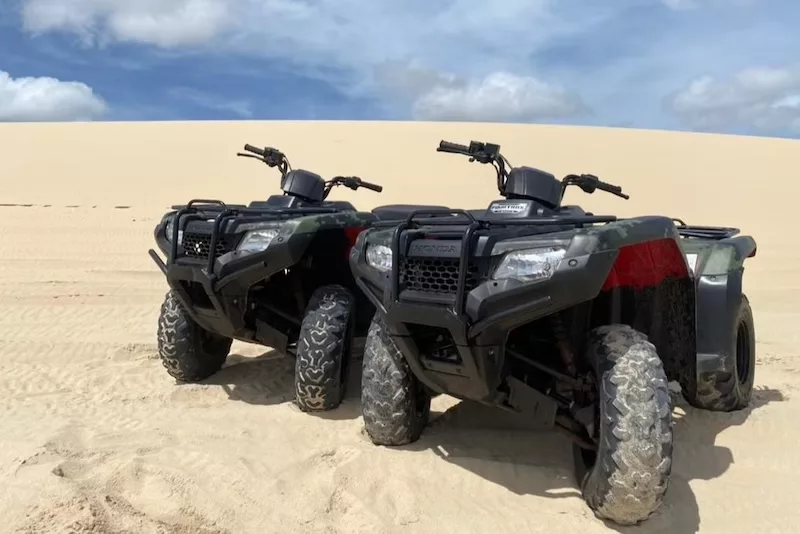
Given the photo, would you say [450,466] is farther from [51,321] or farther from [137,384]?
[51,321]

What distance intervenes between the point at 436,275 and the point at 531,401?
73 centimetres

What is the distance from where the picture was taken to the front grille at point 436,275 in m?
3.30

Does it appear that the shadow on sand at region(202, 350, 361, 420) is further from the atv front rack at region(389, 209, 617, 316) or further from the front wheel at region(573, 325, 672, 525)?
the front wheel at region(573, 325, 672, 525)

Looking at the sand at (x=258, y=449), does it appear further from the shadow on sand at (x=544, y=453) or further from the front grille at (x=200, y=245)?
the front grille at (x=200, y=245)

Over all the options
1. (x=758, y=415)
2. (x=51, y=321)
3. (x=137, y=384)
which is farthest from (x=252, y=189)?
(x=758, y=415)

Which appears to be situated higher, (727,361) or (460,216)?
(460,216)

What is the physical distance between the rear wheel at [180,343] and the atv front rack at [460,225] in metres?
2.43

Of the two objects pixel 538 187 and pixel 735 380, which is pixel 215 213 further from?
pixel 735 380

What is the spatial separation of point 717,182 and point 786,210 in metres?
5.15

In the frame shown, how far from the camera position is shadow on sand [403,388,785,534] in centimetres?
357

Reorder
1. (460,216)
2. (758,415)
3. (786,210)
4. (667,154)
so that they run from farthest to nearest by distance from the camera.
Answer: (667,154) → (786,210) → (758,415) → (460,216)

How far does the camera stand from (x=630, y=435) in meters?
3.16

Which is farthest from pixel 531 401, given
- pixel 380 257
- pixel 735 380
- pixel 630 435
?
pixel 735 380

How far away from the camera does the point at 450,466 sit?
3.91 meters
